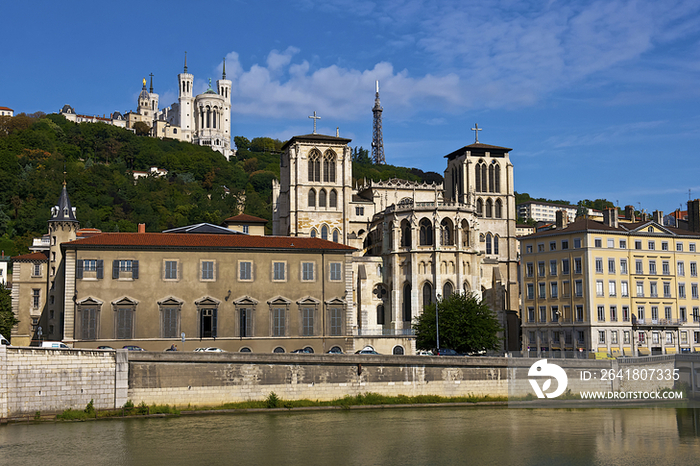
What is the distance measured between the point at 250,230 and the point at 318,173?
33.0 ft

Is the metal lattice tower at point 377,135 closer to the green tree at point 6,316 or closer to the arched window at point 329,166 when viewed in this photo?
the arched window at point 329,166

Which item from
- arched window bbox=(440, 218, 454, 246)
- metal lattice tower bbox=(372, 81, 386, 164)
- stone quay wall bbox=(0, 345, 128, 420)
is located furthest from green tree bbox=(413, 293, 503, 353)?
metal lattice tower bbox=(372, 81, 386, 164)

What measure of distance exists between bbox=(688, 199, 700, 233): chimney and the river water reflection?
32306 mm

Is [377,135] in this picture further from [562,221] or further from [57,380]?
[57,380]

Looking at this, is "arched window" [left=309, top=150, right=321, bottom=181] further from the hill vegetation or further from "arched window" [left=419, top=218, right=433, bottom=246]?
the hill vegetation

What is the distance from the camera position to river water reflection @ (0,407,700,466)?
35.8m

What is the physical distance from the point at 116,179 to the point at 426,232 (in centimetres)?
8260

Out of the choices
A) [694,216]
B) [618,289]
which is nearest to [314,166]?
[618,289]

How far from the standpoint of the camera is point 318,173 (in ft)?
293

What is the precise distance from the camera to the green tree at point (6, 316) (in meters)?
64.2

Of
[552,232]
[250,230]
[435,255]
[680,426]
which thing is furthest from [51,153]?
[680,426]

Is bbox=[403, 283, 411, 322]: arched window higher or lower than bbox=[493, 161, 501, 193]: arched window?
lower

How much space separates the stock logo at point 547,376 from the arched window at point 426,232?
27.1 meters

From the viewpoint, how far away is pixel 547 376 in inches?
2121
